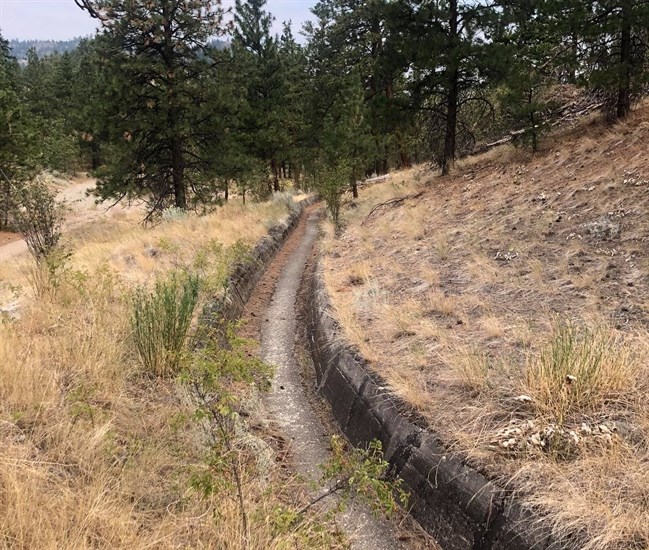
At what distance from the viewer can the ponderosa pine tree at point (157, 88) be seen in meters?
14.2

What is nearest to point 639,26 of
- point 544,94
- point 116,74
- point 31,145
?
point 544,94

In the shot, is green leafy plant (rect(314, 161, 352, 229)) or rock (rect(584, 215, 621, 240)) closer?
rock (rect(584, 215, 621, 240))

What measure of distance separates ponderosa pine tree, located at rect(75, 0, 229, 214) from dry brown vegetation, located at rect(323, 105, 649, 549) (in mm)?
7321

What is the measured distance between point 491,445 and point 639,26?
1044cm

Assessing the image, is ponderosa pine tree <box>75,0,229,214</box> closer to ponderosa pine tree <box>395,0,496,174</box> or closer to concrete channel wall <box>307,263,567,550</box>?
ponderosa pine tree <box>395,0,496,174</box>

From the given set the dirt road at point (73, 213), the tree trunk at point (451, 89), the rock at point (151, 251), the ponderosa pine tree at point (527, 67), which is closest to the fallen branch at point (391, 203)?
the tree trunk at point (451, 89)

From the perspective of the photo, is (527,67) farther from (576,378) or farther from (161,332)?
(161,332)

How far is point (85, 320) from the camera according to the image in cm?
524

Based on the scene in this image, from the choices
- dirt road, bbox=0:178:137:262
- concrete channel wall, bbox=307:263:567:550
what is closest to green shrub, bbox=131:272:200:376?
concrete channel wall, bbox=307:263:567:550

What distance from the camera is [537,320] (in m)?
5.36

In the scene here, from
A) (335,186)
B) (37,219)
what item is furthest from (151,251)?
(335,186)

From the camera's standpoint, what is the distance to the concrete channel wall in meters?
2.99

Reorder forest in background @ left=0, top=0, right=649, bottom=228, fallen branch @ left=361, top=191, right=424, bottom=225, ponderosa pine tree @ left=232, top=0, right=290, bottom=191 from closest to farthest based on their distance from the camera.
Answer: forest in background @ left=0, top=0, right=649, bottom=228, fallen branch @ left=361, top=191, right=424, bottom=225, ponderosa pine tree @ left=232, top=0, right=290, bottom=191

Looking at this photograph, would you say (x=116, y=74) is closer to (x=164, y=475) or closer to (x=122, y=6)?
(x=122, y=6)
